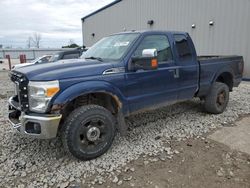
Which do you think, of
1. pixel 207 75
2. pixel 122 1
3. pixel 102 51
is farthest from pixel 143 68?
pixel 122 1

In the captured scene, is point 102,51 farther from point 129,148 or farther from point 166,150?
point 166,150

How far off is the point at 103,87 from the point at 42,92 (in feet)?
2.75

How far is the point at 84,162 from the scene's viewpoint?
11.0 ft

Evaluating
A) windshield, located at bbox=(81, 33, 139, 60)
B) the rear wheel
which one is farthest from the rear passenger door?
windshield, located at bbox=(81, 33, 139, 60)

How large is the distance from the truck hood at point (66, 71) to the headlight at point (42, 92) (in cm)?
7

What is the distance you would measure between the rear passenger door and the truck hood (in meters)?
1.58

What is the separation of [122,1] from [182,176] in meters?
16.3

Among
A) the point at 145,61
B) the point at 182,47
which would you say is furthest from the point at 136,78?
the point at 182,47

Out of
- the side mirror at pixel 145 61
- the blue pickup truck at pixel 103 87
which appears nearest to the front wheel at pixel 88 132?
the blue pickup truck at pixel 103 87

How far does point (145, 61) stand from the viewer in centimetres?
360

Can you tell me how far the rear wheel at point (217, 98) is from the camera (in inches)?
206

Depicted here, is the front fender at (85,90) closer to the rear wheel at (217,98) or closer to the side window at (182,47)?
the side window at (182,47)

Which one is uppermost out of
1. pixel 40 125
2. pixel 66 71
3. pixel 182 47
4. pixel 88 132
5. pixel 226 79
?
pixel 182 47

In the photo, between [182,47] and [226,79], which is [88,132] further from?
[226,79]
